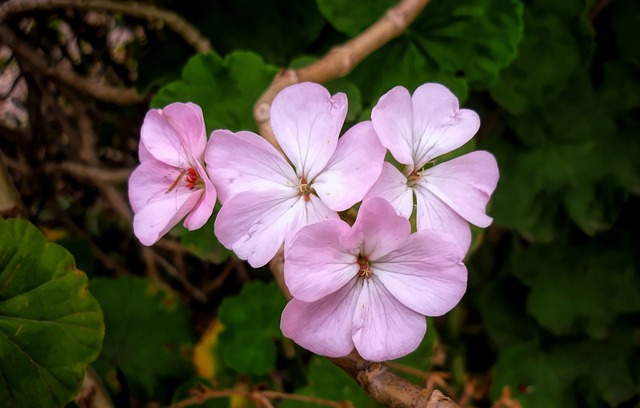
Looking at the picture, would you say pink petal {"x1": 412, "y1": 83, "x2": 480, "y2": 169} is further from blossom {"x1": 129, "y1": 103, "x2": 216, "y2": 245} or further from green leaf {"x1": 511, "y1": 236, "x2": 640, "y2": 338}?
green leaf {"x1": 511, "y1": 236, "x2": 640, "y2": 338}

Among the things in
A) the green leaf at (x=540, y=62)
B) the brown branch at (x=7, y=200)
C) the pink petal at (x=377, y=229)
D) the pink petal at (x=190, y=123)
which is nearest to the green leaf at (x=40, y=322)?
the brown branch at (x=7, y=200)

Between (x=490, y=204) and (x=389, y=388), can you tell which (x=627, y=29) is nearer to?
(x=490, y=204)

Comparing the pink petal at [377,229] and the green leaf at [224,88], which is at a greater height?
the pink petal at [377,229]

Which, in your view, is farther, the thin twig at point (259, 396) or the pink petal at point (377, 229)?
the thin twig at point (259, 396)

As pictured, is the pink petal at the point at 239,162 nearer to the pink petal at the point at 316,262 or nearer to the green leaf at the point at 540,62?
the pink petal at the point at 316,262

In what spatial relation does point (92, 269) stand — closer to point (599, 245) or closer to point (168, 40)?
point (168, 40)

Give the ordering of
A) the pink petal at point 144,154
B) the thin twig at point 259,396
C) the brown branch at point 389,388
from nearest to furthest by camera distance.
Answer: the brown branch at point 389,388 → the pink petal at point 144,154 → the thin twig at point 259,396

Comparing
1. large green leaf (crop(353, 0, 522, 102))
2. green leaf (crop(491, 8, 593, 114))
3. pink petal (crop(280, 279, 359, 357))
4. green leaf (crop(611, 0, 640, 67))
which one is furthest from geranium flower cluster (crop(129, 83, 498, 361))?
green leaf (crop(611, 0, 640, 67))
